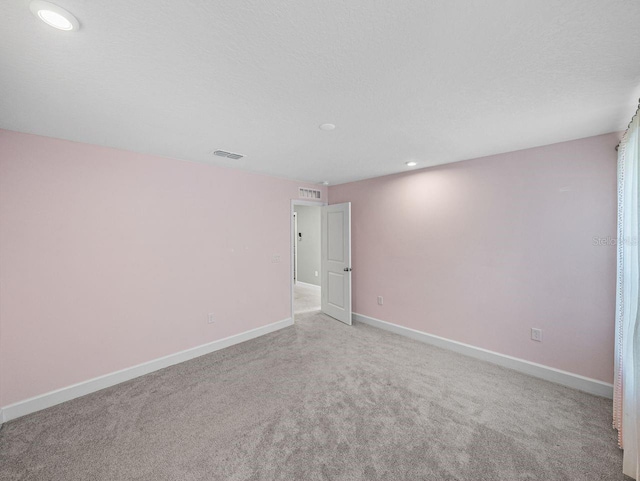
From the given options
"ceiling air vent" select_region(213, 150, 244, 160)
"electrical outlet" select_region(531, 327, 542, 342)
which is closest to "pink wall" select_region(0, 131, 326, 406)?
"ceiling air vent" select_region(213, 150, 244, 160)

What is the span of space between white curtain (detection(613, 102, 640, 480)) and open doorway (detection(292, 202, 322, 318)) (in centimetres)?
512

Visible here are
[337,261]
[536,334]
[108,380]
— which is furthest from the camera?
[337,261]

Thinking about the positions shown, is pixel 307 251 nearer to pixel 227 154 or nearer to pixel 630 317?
pixel 227 154

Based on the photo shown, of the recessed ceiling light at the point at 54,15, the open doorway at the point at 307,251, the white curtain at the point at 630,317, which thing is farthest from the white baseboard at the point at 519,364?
the recessed ceiling light at the point at 54,15

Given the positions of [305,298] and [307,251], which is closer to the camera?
[305,298]

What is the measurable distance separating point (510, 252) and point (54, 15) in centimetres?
393

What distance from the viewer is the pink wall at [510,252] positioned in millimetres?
2420

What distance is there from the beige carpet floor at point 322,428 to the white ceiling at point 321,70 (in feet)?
8.08

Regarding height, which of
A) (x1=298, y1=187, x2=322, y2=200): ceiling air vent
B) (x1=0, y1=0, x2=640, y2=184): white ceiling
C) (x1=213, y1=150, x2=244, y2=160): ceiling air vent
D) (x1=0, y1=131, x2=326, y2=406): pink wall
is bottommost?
(x1=0, y1=131, x2=326, y2=406): pink wall

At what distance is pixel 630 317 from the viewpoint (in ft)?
5.57

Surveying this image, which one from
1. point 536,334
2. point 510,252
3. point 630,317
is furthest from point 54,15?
point 536,334

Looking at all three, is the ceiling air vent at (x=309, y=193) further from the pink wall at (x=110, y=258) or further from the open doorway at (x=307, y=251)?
the open doorway at (x=307, y=251)

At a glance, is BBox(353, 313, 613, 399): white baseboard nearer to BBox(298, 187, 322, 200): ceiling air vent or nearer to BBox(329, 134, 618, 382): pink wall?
BBox(329, 134, 618, 382): pink wall

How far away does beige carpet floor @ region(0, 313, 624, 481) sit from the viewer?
168cm
